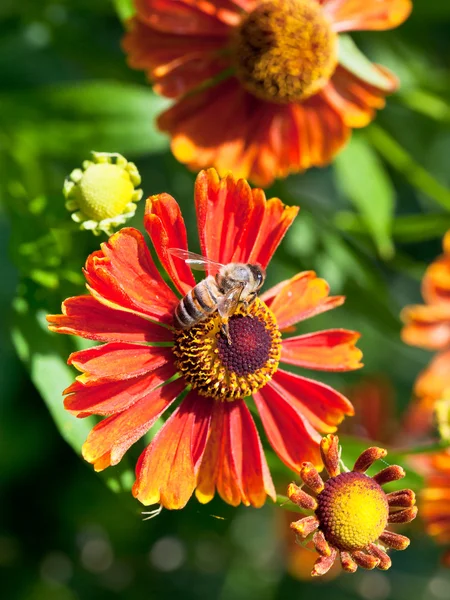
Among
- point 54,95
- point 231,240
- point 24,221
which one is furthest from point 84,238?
point 231,240

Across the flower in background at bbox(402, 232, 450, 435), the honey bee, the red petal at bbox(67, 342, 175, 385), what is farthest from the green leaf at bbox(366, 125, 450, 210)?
the red petal at bbox(67, 342, 175, 385)

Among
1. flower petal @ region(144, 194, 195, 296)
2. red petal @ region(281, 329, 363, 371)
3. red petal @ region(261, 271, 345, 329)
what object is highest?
flower petal @ region(144, 194, 195, 296)

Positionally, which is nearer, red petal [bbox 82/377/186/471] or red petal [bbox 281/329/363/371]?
red petal [bbox 82/377/186/471]

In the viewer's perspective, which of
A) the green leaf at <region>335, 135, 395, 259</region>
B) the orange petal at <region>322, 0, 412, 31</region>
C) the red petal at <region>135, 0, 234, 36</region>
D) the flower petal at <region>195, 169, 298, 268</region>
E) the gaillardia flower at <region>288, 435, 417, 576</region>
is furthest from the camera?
the green leaf at <region>335, 135, 395, 259</region>

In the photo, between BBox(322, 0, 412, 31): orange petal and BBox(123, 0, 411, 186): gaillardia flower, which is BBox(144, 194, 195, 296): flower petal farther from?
BBox(322, 0, 412, 31): orange petal

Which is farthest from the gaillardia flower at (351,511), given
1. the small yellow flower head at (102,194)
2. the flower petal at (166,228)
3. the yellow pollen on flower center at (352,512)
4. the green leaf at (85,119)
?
the green leaf at (85,119)

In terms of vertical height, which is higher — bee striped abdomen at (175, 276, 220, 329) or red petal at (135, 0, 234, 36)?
red petal at (135, 0, 234, 36)
